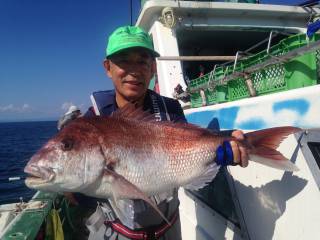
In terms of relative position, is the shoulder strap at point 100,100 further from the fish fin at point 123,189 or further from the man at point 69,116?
the fish fin at point 123,189

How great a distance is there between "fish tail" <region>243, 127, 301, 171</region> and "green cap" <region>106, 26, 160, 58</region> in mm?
1127

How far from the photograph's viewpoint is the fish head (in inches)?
72.6

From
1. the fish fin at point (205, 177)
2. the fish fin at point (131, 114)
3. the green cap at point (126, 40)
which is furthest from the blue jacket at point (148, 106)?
the fish fin at point (205, 177)

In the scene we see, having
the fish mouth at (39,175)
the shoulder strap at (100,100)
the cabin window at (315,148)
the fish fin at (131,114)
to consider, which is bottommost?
Answer: the fish mouth at (39,175)

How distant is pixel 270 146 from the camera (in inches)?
80.4

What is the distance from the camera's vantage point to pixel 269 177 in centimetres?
224

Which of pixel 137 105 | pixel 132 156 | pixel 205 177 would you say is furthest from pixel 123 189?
pixel 137 105

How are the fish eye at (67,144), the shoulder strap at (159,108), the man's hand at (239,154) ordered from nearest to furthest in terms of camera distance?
1. the fish eye at (67,144)
2. the man's hand at (239,154)
3. the shoulder strap at (159,108)

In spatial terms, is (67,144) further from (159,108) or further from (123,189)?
(159,108)

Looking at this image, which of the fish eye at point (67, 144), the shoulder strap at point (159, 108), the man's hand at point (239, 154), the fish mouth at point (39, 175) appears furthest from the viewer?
the shoulder strap at point (159, 108)

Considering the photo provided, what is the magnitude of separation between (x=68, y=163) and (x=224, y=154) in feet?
3.67

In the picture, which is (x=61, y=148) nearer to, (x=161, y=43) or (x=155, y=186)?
(x=155, y=186)

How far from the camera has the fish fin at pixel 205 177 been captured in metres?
2.18

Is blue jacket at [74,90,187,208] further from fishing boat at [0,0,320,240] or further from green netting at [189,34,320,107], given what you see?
green netting at [189,34,320,107]
